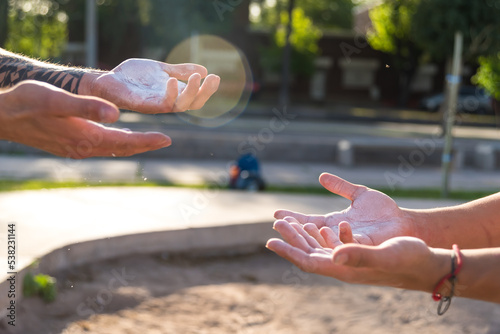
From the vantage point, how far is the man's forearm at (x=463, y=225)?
235cm

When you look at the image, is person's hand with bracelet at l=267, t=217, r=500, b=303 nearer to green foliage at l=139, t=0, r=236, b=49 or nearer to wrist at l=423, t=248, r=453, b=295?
wrist at l=423, t=248, r=453, b=295

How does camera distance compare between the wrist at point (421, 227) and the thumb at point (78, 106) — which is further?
the wrist at point (421, 227)

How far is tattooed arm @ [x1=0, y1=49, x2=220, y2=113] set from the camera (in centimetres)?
217

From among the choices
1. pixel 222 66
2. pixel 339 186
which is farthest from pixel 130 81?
pixel 222 66

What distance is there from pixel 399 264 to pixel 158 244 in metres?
3.87

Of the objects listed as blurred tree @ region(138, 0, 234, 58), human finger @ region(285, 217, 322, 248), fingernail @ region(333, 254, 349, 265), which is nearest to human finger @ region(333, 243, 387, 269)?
fingernail @ region(333, 254, 349, 265)

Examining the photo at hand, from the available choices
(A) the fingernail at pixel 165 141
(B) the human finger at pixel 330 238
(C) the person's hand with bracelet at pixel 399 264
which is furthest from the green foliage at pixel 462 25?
(A) the fingernail at pixel 165 141

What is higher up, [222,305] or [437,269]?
[437,269]

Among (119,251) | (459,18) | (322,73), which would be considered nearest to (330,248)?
(119,251)

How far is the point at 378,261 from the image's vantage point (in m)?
1.57

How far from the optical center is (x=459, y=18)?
1714cm

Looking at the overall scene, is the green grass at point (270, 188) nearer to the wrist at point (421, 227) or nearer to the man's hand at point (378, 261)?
the wrist at point (421, 227)

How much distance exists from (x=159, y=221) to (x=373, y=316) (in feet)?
7.54

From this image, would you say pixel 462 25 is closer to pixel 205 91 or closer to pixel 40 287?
pixel 40 287
